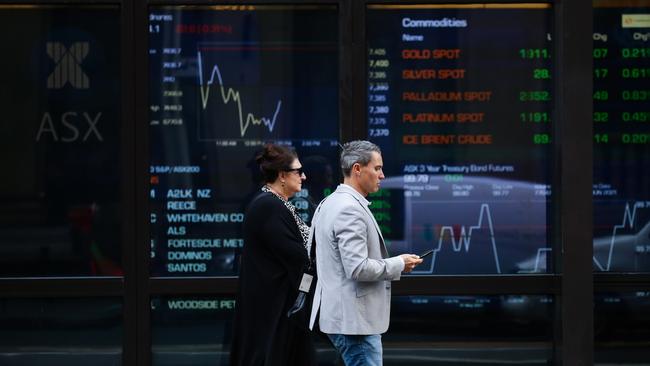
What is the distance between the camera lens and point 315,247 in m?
6.27

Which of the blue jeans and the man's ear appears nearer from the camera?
the blue jeans

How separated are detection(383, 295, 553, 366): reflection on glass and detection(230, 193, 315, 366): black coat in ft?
6.15

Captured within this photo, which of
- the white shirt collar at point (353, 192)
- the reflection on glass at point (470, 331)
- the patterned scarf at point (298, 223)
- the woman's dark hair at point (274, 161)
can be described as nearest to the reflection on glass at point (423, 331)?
the reflection on glass at point (470, 331)

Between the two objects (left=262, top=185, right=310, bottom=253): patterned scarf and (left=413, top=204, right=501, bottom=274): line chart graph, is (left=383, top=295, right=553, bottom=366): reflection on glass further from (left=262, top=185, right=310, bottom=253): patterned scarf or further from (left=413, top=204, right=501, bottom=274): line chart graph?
(left=262, top=185, right=310, bottom=253): patterned scarf

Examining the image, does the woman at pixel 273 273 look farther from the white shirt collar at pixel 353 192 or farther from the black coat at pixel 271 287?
the white shirt collar at pixel 353 192

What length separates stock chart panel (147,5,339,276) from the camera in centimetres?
827

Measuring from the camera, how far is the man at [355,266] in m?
5.81

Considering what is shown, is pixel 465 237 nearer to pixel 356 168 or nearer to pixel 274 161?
pixel 274 161

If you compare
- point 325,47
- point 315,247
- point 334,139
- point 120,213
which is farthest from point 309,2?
point 315,247

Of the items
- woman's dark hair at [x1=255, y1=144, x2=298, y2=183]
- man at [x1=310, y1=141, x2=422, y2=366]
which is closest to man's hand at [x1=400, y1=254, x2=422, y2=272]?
man at [x1=310, y1=141, x2=422, y2=366]

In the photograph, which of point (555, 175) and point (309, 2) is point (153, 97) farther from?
point (555, 175)

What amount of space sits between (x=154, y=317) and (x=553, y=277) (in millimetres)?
2870

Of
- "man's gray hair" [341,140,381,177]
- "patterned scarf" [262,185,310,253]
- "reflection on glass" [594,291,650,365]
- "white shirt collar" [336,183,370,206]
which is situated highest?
"man's gray hair" [341,140,381,177]

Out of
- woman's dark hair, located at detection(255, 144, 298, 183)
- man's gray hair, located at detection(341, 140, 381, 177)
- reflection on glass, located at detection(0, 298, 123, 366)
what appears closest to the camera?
man's gray hair, located at detection(341, 140, 381, 177)
